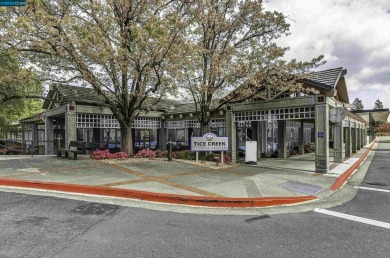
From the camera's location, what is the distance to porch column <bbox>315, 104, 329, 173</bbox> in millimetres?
11219

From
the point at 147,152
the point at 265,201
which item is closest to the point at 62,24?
the point at 147,152

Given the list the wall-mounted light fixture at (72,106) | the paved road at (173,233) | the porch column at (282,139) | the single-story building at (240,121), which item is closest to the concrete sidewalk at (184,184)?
the paved road at (173,233)

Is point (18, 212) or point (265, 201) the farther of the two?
point (265, 201)

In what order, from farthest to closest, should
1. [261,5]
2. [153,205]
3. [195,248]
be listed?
[261,5]
[153,205]
[195,248]

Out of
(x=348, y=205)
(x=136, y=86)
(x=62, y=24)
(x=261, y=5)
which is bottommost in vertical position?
(x=348, y=205)

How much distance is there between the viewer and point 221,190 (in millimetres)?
7430

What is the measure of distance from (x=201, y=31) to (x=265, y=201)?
1046 cm

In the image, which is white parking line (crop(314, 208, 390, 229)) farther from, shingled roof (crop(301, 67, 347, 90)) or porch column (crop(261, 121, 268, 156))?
porch column (crop(261, 121, 268, 156))

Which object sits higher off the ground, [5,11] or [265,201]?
[5,11]

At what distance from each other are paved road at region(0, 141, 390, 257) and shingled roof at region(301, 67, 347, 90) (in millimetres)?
6684

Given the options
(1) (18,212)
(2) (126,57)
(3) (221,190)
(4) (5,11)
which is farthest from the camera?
(2) (126,57)

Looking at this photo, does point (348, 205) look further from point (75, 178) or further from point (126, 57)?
point (126, 57)

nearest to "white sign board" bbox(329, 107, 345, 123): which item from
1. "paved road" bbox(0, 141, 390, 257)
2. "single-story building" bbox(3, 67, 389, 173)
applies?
"single-story building" bbox(3, 67, 389, 173)

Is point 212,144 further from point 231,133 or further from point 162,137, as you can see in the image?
point 162,137
